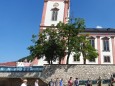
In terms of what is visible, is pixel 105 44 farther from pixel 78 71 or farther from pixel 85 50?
pixel 78 71

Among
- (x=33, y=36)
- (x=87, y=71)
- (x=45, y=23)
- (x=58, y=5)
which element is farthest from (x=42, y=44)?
(x=58, y=5)

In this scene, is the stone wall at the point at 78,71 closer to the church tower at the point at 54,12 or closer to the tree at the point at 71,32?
the tree at the point at 71,32

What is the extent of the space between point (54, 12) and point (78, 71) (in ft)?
53.0

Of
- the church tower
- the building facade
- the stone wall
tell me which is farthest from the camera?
the church tower

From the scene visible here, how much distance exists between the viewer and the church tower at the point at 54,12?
42188mm

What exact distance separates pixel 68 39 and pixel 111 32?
13.7 m

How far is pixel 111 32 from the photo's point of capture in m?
42.5

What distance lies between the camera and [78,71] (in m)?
30.5

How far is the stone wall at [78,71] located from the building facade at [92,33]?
32.3 feet

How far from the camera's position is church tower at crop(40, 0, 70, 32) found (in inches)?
1661

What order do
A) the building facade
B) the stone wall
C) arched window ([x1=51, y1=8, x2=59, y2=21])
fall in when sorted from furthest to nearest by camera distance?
arched window ([x1=51, y1=8, x2=59, y2=21]) → the building facade → the stone wall

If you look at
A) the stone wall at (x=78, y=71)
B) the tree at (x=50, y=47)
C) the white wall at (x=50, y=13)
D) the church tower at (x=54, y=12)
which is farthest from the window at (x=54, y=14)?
the stone wall at (x=78, y=71)

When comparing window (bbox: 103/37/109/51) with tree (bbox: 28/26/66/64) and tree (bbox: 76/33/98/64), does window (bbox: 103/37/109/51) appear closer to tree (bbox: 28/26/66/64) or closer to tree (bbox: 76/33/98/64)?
tree (bbox: 76/33/98/64)

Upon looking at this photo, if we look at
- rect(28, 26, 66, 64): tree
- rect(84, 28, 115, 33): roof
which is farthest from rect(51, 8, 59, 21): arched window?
rect(28, 26, 66, 64): tree
